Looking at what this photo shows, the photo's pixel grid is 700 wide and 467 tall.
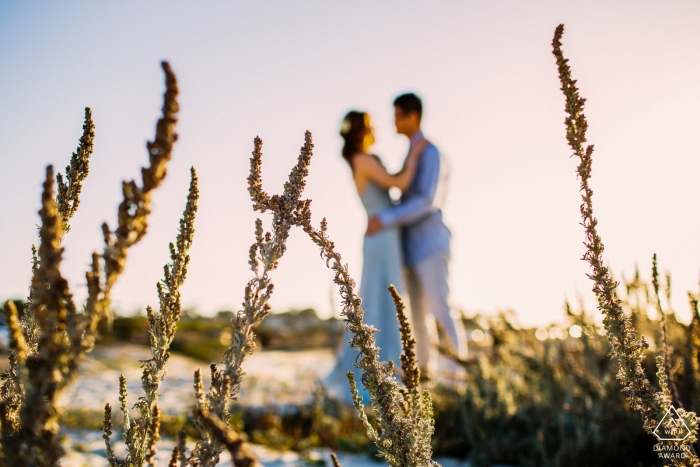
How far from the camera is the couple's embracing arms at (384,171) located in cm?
731

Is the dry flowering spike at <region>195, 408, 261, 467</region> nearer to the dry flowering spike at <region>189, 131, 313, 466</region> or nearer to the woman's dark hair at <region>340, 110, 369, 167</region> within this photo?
the dry flowering spike at <region>189, 131, 313, 466</region>

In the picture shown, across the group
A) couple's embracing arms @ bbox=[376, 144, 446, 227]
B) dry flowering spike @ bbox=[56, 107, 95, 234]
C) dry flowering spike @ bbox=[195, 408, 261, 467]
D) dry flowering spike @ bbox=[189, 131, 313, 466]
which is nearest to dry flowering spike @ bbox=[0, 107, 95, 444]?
dry flowering spike @ bbox=[56, 107, 95, 234]

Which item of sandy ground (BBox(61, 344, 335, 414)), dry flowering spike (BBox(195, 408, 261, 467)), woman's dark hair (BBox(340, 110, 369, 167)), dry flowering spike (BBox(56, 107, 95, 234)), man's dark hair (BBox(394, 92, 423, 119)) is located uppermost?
man's dark hair (BBox(394, 92, 423, 119))

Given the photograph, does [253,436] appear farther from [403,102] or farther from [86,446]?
[403,102]

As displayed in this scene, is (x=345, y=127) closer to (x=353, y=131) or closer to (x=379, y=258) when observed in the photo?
(x=353, y=131)

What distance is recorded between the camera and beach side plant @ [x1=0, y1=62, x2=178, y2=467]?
62 cm

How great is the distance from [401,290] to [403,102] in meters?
2.71

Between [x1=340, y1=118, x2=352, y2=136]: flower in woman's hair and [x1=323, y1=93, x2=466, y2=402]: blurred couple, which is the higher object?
[x1=340, y1=118, x2=352, y2=136]: flower in woman's hair

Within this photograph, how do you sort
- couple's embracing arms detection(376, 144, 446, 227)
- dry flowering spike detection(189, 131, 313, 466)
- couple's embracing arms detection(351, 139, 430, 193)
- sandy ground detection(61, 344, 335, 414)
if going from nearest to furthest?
1. dry flowering spike detection(189, 131, 313, 466)
2. sandy ground detection(61, 344, 335, 414)
3. couple's embracing arms detection(376, 144, 446, 227)
4. couple's embracing arms detection(351, 139, 430, 193)

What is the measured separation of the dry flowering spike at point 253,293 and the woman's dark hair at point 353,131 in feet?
23.2

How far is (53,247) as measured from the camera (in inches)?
24.6

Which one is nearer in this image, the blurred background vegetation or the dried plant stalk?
the dried plant stalk

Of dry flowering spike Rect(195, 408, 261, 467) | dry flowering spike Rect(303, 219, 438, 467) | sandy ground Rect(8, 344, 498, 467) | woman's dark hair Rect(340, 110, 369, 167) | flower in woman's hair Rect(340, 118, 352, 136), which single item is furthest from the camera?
flower in woman's hair Rect(340, 118, 352, 136)

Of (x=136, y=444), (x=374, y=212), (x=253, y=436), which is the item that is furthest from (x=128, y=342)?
(x=136, y=444)
